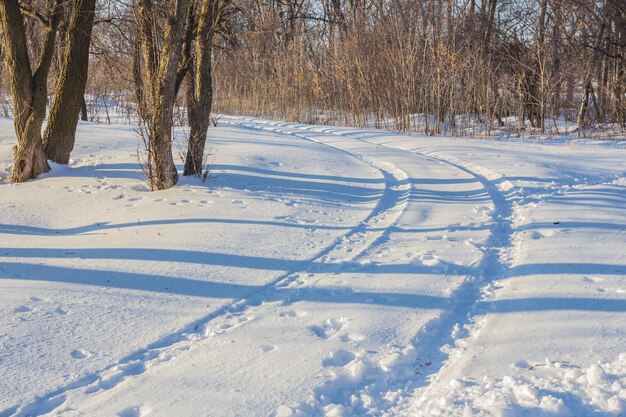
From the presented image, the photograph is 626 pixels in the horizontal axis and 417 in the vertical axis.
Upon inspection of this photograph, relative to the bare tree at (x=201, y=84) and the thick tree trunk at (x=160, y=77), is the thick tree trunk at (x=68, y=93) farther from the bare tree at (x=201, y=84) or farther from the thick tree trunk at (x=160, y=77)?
the thick tree trunk at (x=160, y=77)

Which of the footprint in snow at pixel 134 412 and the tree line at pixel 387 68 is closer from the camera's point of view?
the footprint in snow at pixel 134 412

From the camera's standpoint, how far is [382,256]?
17.7ft

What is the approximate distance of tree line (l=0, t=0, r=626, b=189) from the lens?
31.8 feet

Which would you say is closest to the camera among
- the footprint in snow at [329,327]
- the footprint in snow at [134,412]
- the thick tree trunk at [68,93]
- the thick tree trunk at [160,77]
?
the footprint in snow at [134,412]

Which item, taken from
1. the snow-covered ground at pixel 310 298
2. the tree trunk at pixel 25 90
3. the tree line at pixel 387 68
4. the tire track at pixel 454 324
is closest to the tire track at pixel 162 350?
the snow-covered ground at pixel 310 298

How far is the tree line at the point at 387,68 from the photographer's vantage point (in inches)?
382

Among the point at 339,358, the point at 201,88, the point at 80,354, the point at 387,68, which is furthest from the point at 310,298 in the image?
the point at 387,68

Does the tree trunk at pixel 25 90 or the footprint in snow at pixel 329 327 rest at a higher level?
the tree trunk at pixel 25 90

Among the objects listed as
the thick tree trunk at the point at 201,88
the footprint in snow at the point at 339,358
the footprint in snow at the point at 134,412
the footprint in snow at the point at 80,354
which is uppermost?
the thick tree trunk at the point at 201,88

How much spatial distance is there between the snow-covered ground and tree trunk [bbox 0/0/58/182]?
2.00 ft

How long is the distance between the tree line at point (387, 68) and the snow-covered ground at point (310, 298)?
2105mm

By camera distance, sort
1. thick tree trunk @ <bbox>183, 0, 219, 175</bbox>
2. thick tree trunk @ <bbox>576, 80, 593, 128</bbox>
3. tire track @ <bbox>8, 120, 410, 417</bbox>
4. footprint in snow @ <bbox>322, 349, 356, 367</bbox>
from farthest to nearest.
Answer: thick tree trunk @ <bbox>576, 80, 593, 128</bbox> < thick tree trunk @ <bbox>183, 0, 219, 175</bbox> < footprint in snow @ <bbox>322, 349, 356, 367</bbox> < tire track @ <bbox>8, 120, 410, 417</bbox>

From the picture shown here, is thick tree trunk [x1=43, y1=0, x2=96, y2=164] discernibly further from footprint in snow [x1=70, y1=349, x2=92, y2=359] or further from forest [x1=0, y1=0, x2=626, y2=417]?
footprint in snow [x1=70, y1=349, x2=92, y2=359]

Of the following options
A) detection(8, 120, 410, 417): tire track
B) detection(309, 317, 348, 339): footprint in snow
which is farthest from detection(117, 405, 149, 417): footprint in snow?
detection(309, 317, 348, 339): footprint in snow
